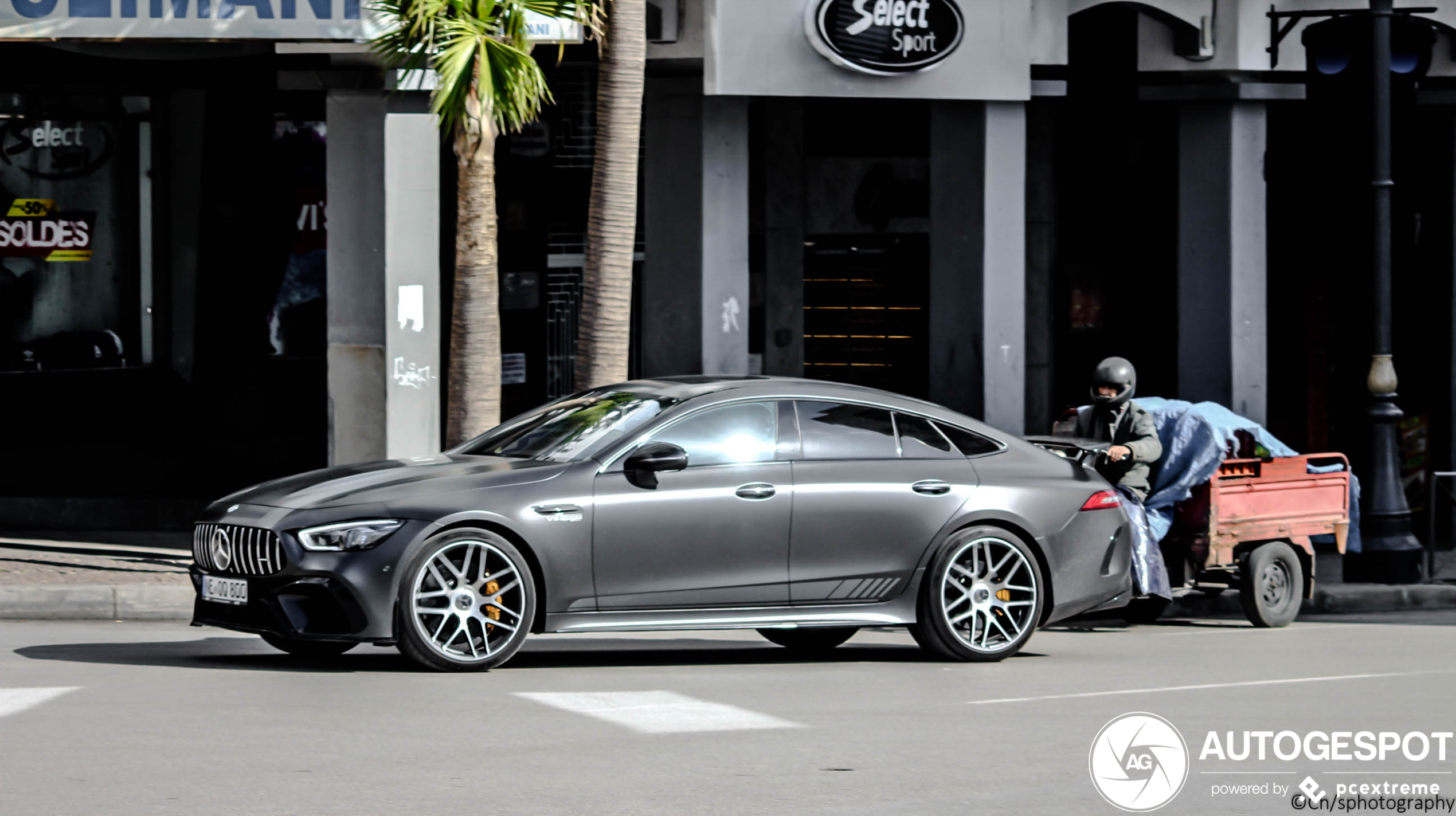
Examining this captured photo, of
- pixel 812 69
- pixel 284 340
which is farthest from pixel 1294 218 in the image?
pixel 284 340

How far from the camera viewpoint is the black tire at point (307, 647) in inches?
362

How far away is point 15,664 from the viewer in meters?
9.10

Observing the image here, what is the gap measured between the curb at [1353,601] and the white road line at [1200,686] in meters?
3.61

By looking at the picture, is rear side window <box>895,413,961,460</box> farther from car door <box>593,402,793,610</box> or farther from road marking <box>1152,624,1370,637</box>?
road marking <box>1152,624,1370,637</box>

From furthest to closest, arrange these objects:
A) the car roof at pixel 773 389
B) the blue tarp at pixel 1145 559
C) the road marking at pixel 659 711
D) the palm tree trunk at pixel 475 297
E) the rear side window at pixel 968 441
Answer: the palm tree trunk at pixel 475 297
the blue tarp at pixel 1145 559
the rear side window at pixel 968 441
the car roof at pixel 773 389
the road marking at pixel 659 711

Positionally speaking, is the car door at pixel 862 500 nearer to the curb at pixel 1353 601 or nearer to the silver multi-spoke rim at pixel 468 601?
the silver multi-spoke rim at pixel 468 601

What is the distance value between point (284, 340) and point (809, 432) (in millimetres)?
9898

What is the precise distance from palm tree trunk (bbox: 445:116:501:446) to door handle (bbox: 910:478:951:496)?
470 centimetres

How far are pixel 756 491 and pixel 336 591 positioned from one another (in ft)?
7.07

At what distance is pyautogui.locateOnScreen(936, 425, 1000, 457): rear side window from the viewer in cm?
1027

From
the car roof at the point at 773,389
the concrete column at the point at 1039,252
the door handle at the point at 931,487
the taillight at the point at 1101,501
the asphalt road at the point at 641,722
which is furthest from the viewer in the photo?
the concrete column at the point at 1039,252

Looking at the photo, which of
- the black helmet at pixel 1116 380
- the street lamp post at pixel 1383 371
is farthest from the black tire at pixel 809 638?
the street lamp post at pixel 1383 371

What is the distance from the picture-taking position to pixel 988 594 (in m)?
10.1

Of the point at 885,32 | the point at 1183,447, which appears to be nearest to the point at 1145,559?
the point at 1183,447
